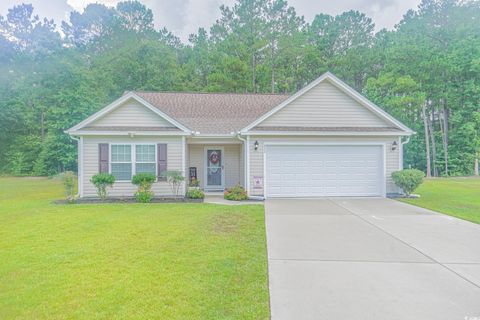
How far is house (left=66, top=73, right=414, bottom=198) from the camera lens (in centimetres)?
1227

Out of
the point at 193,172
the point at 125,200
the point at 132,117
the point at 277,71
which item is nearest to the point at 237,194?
the point at 193,172

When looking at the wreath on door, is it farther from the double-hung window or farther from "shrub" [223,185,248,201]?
the double-hung window

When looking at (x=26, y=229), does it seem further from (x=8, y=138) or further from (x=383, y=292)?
(x=8, y=138)

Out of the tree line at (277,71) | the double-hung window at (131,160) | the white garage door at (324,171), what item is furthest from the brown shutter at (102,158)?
the tree line at (277,71)

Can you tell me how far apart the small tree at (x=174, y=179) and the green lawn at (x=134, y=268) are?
3.63m

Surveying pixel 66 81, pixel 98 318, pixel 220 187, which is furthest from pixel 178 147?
pixel 66 81

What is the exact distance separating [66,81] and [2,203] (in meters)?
21.3

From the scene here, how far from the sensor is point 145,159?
40.8 feet

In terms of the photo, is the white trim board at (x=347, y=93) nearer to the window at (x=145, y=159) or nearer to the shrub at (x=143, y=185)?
the window at (x=145, y=159)

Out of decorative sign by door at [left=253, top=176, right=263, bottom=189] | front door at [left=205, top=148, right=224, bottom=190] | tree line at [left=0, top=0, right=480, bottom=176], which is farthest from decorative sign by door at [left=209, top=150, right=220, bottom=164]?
tree line at [left=0, top=0, right=480, bottom=176]

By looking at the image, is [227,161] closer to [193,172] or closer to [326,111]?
[193,172]

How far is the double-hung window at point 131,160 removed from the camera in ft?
40.4

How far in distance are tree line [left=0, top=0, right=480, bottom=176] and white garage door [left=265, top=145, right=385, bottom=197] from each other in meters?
15.8

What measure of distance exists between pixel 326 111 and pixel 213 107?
6668 mm
